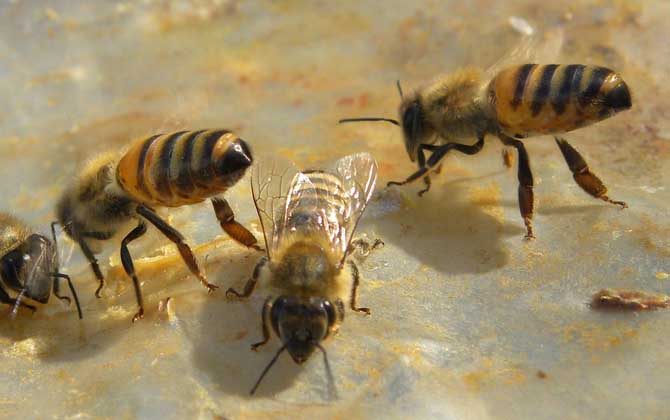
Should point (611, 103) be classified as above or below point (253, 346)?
above

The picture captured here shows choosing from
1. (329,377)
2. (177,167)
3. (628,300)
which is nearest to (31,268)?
(177,167)

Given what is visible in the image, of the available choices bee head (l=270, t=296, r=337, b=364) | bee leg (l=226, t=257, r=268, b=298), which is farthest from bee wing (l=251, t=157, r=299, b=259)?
bee head (l=270, t=296, r=337, b=364)

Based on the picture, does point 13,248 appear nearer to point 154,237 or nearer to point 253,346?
point 154,237

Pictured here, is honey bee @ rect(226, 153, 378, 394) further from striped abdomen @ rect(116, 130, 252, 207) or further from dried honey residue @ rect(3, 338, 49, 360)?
dried honey residue @ rect(3, 338, 49, 360)

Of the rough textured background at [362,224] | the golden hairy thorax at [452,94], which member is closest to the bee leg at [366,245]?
the rough textured background at [362,224]

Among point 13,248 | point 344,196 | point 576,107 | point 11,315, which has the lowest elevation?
point 11,315

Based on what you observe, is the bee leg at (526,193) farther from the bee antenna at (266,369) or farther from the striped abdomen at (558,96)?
the bee antenna at (266,369)

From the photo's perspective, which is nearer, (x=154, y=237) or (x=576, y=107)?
(x=576, y=107)

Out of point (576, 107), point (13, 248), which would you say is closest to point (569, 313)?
point (576, 107)

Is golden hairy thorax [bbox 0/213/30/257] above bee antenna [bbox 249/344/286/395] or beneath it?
above
